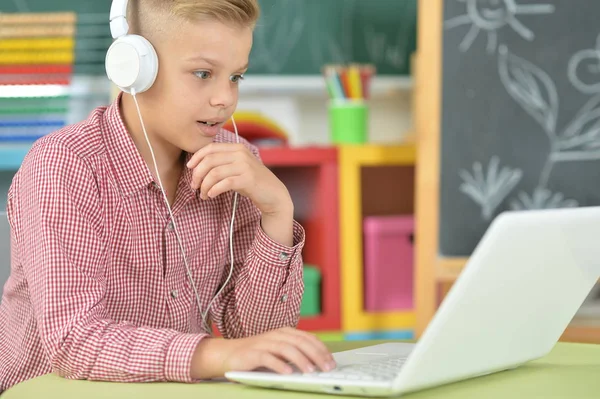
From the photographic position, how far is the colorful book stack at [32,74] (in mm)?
2730

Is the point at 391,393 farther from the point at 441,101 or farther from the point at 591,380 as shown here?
the point at 441,101

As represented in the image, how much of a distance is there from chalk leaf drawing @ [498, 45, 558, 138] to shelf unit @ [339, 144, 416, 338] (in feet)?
1.54

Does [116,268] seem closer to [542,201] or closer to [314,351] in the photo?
[314,351]

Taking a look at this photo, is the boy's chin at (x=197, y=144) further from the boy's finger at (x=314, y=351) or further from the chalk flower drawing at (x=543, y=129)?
the chalk flower drawing at (x=543, y=129)

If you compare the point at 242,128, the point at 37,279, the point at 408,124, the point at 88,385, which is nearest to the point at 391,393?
the point at 88,385

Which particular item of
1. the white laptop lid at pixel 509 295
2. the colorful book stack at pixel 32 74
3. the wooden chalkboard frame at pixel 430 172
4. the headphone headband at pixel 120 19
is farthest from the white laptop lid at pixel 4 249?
the colorful book stack at pixel 32 74

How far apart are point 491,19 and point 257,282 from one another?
124 centimetres

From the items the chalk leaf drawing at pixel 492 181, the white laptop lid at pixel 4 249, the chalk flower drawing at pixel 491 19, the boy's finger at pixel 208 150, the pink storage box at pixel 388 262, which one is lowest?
the pink storage box at pixel 388 262

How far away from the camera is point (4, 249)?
119 cm

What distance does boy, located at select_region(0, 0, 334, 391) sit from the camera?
0.89m

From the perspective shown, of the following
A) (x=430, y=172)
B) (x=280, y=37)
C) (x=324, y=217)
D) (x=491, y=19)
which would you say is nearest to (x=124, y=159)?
(x=430, y=172)

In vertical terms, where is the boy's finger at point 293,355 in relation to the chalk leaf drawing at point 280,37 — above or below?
below

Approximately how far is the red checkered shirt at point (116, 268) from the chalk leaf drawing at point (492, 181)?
97cm

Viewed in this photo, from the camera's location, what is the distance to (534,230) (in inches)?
26.1
